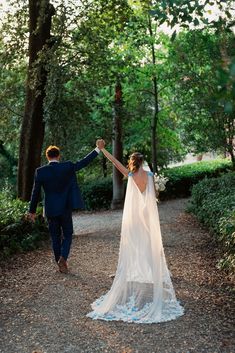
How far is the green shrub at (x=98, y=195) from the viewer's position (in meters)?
20.4

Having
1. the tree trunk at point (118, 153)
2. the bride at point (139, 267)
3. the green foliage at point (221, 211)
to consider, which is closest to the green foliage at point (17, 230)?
the bride at point (139, 267)

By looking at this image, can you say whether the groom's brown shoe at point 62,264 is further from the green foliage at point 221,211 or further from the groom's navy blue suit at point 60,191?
the green foliage at point 221,211

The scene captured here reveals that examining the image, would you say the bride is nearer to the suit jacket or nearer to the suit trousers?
the suit jacket

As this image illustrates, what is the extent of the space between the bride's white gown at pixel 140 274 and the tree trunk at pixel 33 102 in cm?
666

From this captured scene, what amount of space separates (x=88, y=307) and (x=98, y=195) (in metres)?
14.3

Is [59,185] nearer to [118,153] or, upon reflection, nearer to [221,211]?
[221,211]

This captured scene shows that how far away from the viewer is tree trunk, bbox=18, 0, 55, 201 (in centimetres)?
1254

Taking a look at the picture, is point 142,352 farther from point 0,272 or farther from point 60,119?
point 60,119

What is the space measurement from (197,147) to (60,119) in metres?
7.22

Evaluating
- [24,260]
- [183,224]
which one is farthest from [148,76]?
[24,260]

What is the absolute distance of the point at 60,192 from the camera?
7.94m

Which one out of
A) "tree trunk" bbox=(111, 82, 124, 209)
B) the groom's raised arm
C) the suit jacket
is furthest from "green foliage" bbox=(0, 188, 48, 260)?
"tree trunk" bbox=(111, 82, 124, 209)

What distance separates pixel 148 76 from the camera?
19.4 m

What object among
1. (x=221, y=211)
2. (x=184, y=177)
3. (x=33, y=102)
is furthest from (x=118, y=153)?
(x=221, y=211)
